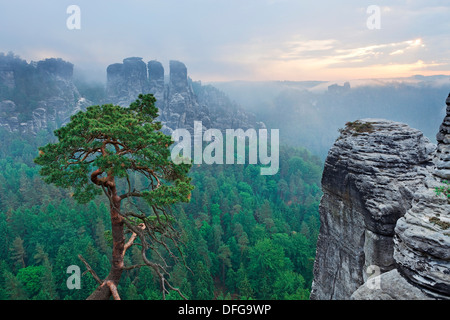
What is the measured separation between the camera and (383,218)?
828cm

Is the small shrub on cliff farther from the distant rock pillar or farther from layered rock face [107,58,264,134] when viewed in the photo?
layered rock face [107,58,264,134]

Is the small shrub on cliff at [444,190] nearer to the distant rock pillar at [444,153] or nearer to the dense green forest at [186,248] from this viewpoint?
the distant rock pillar at [444,153]

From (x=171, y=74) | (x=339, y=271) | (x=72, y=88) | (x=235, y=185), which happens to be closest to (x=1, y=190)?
(x=235, y=185)

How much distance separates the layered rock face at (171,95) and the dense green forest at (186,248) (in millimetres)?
38773

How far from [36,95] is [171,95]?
45.1m

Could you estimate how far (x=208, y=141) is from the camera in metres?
70.3

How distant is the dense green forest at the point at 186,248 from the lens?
21500 mm

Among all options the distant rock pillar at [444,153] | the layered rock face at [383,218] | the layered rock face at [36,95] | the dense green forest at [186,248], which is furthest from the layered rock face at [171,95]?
the distant rock pillar at [444,153]

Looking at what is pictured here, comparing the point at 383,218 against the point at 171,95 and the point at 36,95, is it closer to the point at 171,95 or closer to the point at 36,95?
the point at 171,95

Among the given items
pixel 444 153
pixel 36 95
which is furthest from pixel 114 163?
pixel 36 95

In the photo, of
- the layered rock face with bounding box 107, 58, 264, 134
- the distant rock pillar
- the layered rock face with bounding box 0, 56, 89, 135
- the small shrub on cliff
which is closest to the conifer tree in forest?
the small shrub on cliff

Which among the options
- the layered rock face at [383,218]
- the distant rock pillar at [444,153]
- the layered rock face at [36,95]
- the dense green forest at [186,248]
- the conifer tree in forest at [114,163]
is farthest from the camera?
the layered rock face at [36,95]

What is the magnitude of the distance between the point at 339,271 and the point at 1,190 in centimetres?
4473
